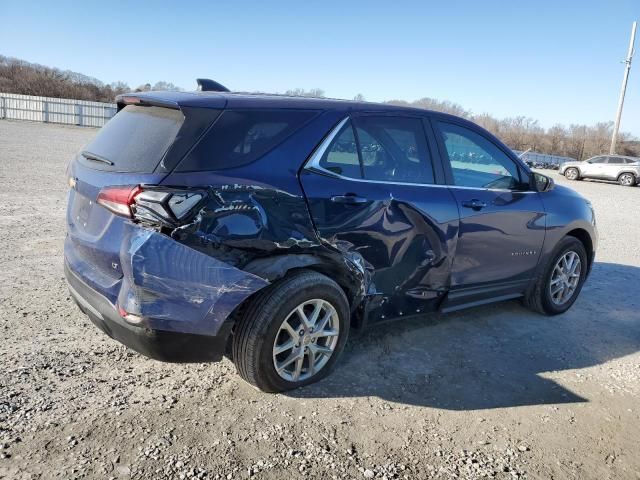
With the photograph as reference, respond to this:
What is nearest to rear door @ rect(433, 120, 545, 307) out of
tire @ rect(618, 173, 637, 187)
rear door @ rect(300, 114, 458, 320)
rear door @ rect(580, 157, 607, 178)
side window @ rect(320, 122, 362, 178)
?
rear door @ rect(300, 114, 458, 320)

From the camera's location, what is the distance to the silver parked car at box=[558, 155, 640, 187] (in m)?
26.2

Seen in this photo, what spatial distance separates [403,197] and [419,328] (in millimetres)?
1439

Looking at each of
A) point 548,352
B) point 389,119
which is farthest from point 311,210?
point 548,352

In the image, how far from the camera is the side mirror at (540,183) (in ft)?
15.6

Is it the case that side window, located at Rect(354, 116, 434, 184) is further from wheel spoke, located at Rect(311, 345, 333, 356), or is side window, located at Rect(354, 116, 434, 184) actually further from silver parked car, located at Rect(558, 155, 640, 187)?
silver parked car, located at Rect(558, 155, 640, 187)

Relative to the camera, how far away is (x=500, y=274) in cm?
451

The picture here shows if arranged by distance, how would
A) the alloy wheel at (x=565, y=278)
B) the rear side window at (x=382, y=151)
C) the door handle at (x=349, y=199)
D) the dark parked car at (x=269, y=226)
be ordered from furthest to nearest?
the alloy wheel at (x=565, y=278) → the rear side window at (x=382, y=151) → the door handle at (x=349, y=199) → the dark parked car at (x=269, y=226)

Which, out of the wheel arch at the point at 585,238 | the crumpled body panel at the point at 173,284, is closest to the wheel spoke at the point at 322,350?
the crumpled body panel at the point at 173,284

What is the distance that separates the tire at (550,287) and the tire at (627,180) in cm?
2477

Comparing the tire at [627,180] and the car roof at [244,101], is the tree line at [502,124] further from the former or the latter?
the car roof at [244,101]

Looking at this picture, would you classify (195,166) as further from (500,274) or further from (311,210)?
(500,274)

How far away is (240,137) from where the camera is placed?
9.93ft

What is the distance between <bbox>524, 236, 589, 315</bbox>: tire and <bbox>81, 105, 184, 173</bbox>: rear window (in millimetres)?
3670

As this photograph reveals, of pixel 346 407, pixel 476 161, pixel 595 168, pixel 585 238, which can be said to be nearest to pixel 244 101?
pixel 346 407
